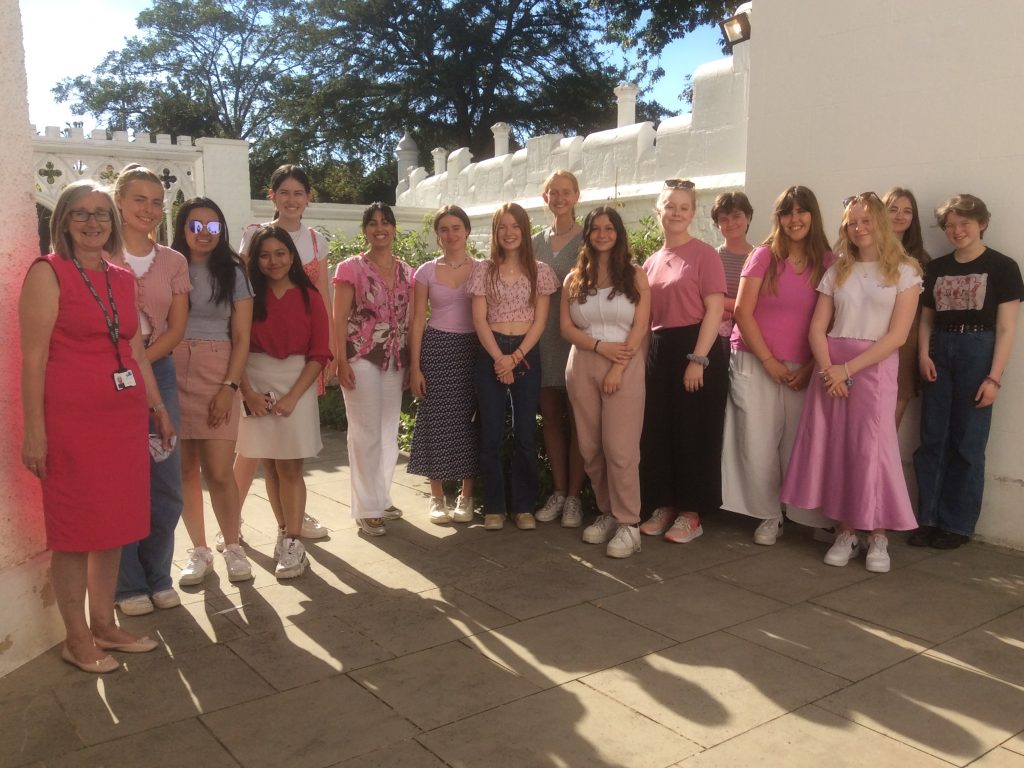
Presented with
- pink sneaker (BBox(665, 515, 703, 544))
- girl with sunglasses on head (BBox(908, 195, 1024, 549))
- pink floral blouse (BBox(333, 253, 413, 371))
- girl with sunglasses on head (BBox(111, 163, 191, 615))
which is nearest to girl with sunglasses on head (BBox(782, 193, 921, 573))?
girl with sunglasses on head (BBox(908, 195, 1024, 549))

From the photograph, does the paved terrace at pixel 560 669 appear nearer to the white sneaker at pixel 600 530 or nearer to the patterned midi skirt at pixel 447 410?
the white sneaker at pixel 600 530

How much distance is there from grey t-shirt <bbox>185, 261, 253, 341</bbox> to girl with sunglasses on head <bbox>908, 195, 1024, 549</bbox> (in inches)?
138

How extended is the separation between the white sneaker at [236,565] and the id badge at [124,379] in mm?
1269

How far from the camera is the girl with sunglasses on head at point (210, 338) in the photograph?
4.12 meters

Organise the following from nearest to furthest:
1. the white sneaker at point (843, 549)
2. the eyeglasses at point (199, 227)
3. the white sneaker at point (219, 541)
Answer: the eyeglasses at point (199, 227)
the white sneaker at point (843, 549)
the white sneaker at point (219, 541)

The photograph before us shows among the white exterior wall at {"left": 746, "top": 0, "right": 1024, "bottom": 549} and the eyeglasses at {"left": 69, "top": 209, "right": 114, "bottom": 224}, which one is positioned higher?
the white exterior wall at {"left": 746, "top": 0, "right": 1024, "bottom": 549}

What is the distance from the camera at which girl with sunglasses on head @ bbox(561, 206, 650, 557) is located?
15.3 feet

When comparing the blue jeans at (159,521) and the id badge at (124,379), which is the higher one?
the id badge at (124,379)

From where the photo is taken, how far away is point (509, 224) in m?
4.84

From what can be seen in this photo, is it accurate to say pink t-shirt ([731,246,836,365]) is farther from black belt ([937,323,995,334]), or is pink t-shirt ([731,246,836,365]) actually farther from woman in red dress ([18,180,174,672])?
woman in red dress ([18,180,174,672])

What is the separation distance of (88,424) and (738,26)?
7.19m

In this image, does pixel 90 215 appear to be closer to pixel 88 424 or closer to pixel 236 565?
pixel 88 424

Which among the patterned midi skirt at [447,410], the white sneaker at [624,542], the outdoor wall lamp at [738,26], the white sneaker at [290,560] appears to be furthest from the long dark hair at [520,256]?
the outdoor wall lamp at [738,26]

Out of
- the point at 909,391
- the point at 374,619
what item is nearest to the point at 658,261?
the point at 909,391
